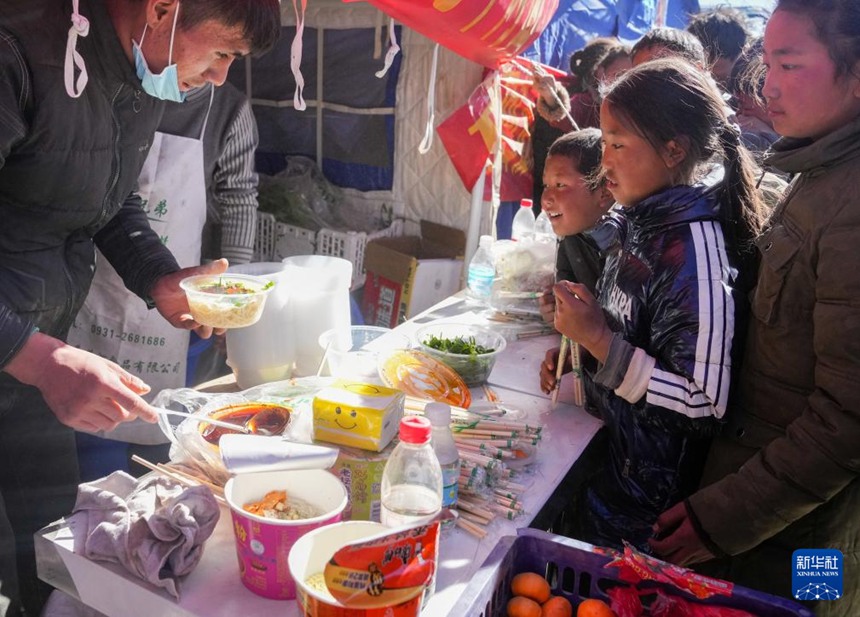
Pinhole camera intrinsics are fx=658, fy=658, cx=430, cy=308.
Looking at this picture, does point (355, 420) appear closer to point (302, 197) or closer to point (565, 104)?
point (565, 104)

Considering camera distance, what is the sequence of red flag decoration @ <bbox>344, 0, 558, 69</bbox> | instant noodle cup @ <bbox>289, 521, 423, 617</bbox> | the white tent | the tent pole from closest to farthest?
1. instant noodle cup @ <bbox>289, 521, 423, 617</bbox>
2. red flag decoration @ <bbox>344, 0, 558, 69</bbox>
3. the tent pole
4. the white tent

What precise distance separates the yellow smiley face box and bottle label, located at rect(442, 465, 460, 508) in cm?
15

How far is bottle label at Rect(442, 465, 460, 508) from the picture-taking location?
144 centimetres

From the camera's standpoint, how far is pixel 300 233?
4875 millimetres

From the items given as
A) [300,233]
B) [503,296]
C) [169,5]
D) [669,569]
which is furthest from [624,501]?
[300,233]

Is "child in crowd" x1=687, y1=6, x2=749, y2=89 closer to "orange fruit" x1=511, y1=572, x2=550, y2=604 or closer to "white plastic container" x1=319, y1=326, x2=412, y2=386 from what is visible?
"white plastic container" x1=319, y1=326, x2=412, y2=386

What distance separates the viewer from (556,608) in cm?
128

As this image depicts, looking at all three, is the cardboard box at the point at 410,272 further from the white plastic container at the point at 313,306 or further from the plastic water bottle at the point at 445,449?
the plastic water bottle at the point at 445,449

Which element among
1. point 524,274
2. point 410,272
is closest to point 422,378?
point 524,274

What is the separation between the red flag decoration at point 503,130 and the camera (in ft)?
12.6

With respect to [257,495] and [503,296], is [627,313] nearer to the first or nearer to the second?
[257,495]

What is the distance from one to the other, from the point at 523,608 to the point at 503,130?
3585 millimetres

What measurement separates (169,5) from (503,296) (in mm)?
1935

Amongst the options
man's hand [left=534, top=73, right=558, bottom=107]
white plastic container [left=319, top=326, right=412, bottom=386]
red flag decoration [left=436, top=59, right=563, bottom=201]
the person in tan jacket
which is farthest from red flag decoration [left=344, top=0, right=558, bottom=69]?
the person in tan jacket
